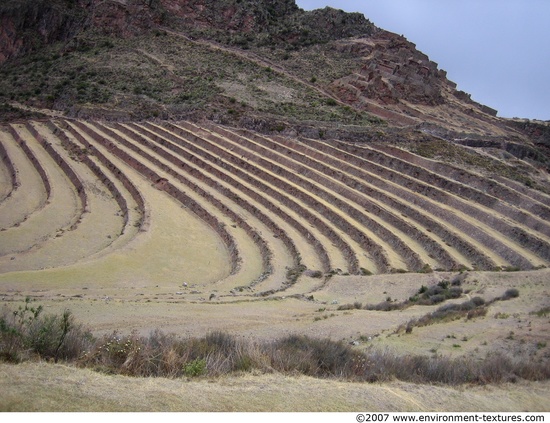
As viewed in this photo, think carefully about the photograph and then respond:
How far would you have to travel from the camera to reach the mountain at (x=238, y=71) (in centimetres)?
4153

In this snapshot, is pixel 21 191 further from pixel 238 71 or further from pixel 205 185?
pixel 238 71

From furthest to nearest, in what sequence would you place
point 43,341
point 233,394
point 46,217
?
point 46,217, point 43,341, point 233,394

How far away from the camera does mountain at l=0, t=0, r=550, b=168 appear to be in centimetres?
4153

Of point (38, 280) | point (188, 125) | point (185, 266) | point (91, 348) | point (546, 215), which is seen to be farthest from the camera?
point (188, 125)

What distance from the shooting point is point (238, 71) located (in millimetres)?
51781

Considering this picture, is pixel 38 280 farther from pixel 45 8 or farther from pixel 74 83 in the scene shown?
pixel 45 8

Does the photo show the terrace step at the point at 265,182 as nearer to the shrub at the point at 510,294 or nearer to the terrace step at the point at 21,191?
the shrub at the point at 510,294

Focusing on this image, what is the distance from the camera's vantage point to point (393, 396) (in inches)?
297

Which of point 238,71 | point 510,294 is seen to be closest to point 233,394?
point 510,294

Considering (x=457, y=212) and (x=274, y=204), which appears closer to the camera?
(x=457, y=212)

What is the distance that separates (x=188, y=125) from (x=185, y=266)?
2198cm

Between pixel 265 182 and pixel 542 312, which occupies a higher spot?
pixel 265 182

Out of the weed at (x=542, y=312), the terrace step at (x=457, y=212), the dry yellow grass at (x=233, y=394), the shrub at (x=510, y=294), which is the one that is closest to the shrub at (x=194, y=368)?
the dry yellow grass at (x=233, y=394)

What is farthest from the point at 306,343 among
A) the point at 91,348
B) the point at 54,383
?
the point at 54,383
